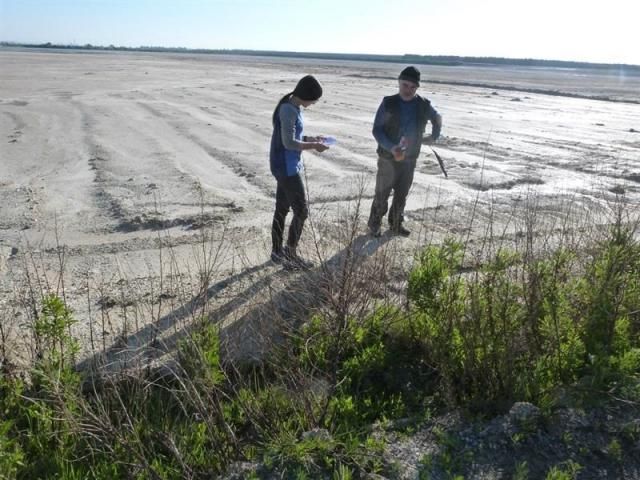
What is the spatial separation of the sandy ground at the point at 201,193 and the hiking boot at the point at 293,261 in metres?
0.15

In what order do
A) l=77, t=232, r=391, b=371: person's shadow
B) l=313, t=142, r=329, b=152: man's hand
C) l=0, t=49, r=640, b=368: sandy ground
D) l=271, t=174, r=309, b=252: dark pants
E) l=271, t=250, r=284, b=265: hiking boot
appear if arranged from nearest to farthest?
l=77, t=232, r=391, b=371: person's shadow < l=0, t=49, r=640, b=368: sandy ground < l=313, t=142, r=329, b=152: man's hand < l=271, t=174, r=309, b=252: dark pants < l=271, t=250, r=284, b=265: hiking boot

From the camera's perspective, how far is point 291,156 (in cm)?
541

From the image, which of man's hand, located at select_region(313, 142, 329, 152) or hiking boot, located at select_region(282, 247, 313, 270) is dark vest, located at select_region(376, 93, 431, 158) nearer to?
man's hand, located at select_region(313, 142, 329, 152)

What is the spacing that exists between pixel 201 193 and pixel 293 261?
3.55 ft

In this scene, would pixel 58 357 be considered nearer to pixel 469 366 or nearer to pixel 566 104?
pixel 469 366

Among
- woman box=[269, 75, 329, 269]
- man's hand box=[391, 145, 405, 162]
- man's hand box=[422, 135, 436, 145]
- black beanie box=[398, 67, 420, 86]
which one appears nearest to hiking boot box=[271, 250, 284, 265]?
woman box=[269, 75, 329, 269]

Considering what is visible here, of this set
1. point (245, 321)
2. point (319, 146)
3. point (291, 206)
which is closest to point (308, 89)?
point (319, 146)

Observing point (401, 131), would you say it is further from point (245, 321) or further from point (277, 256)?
point (245, 321)

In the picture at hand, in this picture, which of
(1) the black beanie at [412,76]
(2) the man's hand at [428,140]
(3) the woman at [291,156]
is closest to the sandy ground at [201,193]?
(3) the woman at [291,156]

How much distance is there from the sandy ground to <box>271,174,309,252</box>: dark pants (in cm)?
34

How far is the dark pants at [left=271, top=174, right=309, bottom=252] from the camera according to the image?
18.0 ft

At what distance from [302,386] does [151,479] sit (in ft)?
3.24

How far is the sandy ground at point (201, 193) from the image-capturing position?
16.7ft

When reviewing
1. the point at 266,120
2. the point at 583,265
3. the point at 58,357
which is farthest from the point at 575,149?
the point at 58,357
